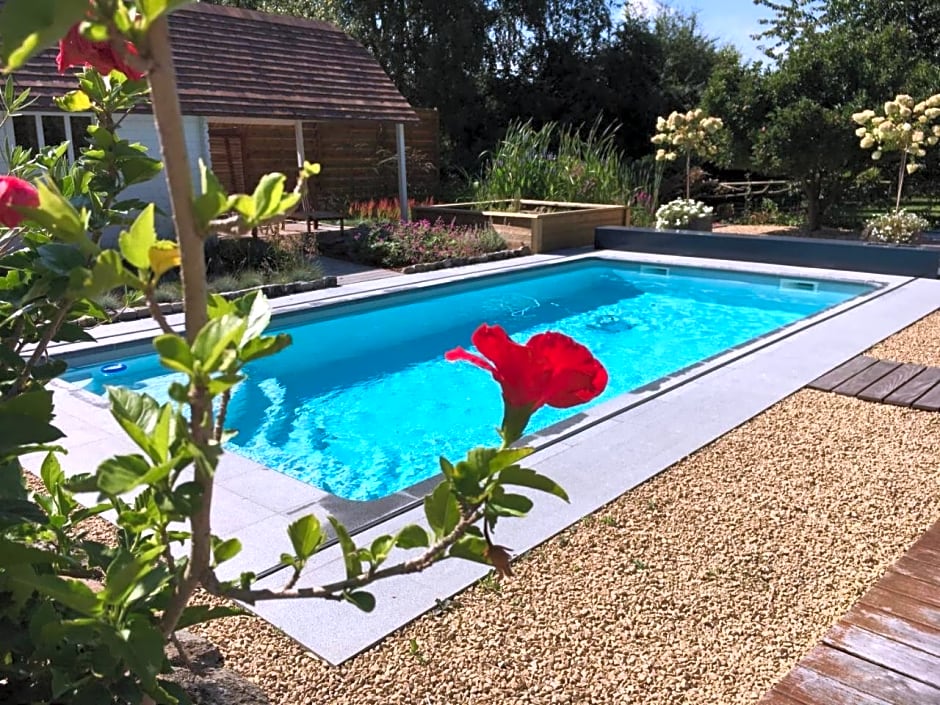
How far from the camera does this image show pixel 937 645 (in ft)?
8.07

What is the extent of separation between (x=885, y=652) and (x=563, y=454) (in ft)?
6.98

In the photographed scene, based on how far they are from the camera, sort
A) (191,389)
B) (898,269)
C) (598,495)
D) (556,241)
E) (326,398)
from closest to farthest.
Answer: (191,389) → (598,495) → (326,398) → (898,269) → (556,241)

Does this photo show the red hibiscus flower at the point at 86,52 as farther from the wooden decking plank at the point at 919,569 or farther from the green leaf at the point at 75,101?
the wooden decking plank at the point at 919,569

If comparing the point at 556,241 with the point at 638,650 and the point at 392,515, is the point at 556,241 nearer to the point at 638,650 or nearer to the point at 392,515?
the point at 392,515

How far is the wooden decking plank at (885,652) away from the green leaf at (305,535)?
6.90 ft

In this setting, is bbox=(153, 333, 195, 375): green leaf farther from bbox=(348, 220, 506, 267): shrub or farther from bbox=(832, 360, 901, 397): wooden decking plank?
bbox=(348, 220, 506, 267): shrub

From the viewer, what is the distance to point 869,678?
2334 mm

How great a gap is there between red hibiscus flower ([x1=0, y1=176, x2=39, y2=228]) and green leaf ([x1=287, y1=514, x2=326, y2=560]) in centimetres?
52

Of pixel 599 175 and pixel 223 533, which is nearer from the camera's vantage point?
pixel 223 533

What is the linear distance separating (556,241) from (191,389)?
40.7 feet

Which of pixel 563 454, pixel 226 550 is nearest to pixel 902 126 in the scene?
pixel 563 454

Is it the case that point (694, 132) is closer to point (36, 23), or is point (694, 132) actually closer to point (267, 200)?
point (267, 200)

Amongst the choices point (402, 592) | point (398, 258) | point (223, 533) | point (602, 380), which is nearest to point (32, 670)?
point (602, 380)

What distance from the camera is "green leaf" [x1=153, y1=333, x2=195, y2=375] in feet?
2.44
